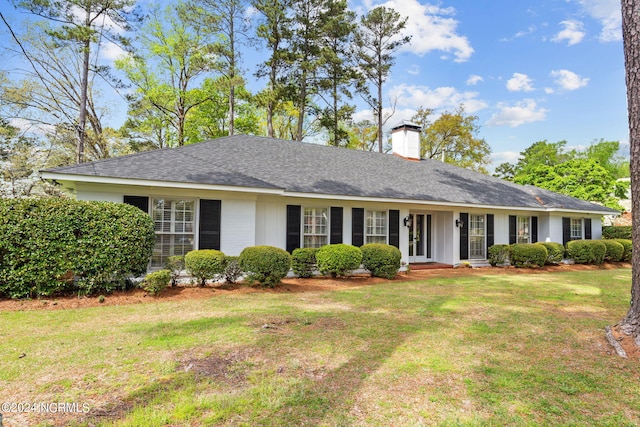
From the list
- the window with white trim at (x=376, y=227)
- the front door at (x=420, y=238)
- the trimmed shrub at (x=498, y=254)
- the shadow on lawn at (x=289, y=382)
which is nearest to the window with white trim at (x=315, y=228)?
the window with white trim at (x=376, y=227)

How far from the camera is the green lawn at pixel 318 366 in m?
2.85

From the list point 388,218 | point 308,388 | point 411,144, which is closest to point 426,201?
point 388,218

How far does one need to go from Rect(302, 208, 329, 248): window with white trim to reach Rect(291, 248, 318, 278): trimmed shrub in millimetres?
775

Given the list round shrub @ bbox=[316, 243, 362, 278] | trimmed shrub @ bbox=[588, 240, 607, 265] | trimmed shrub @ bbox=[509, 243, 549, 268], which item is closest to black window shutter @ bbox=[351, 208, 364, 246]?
round shrub @ bbox=[316, 243, 362, 278]

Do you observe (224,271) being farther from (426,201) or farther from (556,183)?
(556,183)

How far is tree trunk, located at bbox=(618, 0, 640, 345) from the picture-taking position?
450cm

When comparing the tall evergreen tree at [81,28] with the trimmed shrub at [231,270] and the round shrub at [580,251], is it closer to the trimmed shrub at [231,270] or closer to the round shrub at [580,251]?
the trimmed shrub at [231,270]

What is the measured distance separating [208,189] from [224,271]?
210 cm

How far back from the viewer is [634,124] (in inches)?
180

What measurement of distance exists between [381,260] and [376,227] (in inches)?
80.5

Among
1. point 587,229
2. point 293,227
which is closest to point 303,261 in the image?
point 293,227

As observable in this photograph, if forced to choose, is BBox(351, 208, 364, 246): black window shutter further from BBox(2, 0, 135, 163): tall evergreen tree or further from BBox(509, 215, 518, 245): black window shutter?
BBox(2, 0, 135, 163): tall evergreen tree

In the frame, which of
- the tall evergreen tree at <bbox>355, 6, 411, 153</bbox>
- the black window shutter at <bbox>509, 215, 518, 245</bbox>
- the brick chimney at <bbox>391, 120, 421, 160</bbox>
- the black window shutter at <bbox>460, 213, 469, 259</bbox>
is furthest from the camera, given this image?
the tall evergreen tree at <bbox>355, 6, 411, 153</bbox>

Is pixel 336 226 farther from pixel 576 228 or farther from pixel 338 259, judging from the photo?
pixel 576 228
